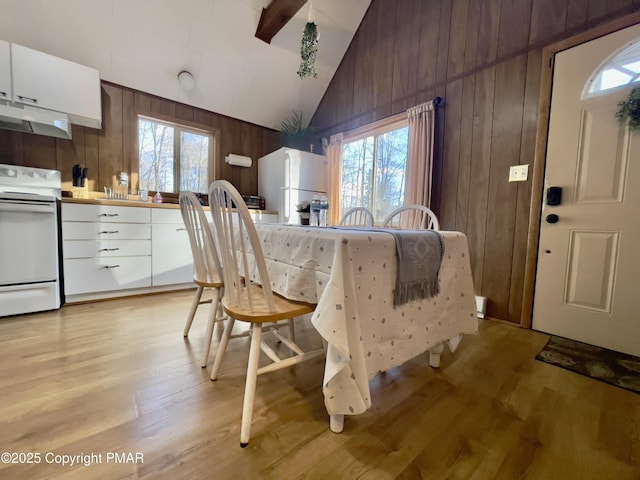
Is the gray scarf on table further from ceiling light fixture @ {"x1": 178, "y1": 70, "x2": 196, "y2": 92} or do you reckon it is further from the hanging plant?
ceiling light fixture @ {"x1": 178, "y1": 70, "x2": 196, "y2": 92}

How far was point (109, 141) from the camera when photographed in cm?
260

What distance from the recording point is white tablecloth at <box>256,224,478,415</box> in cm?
78

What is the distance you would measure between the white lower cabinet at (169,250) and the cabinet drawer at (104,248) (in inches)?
3.7

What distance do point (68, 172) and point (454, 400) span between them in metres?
3.50

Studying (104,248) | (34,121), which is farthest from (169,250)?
(34,121)

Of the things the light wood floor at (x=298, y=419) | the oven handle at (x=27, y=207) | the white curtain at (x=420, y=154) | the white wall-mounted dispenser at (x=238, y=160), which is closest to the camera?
the light wood floor at (x=298, y=419)

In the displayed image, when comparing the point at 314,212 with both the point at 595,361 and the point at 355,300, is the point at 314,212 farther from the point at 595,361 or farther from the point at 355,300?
the point at 595,361

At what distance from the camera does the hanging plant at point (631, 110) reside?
1.46m

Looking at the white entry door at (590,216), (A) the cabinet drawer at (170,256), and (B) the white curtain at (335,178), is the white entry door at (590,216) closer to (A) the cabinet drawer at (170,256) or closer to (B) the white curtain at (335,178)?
(B) the white curtain at (335,178)

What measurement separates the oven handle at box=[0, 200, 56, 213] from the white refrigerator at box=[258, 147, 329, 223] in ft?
6.77

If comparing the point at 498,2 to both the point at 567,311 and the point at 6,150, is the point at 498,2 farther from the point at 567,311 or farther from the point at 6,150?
the point at 6,150

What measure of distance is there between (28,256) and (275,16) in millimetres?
2944

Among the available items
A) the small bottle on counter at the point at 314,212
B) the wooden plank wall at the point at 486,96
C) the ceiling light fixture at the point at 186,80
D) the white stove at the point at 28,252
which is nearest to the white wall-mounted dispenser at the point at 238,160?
the ceiling light fixture at the point at 186,80

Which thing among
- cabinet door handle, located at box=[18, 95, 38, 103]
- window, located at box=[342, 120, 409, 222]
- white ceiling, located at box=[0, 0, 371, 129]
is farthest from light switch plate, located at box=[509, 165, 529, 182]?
cabinet door handle, located at box=[18, 95, 38, 103]
